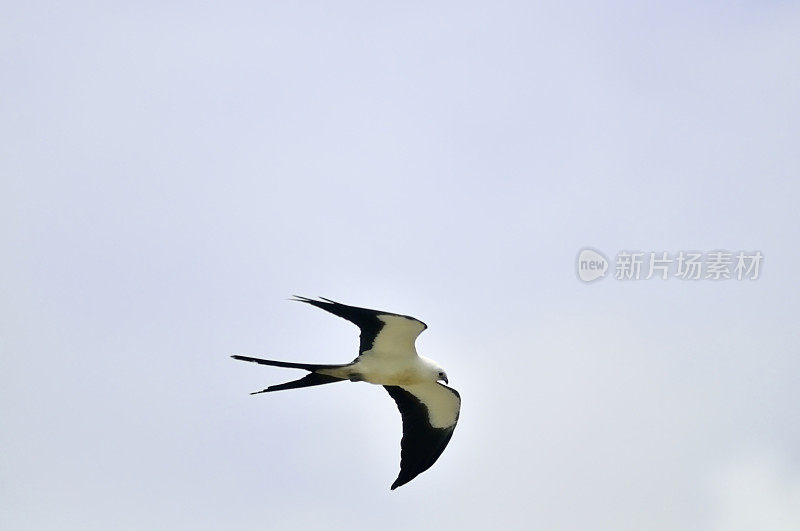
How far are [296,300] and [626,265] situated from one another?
6507 millimetres

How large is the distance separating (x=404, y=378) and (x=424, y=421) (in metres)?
0.79

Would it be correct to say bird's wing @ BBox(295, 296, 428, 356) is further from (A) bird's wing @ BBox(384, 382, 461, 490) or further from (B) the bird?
(A) bird's wing @ BBox(384, 382, 461, 490)

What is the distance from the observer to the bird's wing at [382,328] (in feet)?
39.2

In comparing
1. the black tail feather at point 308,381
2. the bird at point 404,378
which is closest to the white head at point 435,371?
the bird at point 404,378

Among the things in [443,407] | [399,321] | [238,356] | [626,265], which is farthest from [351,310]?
[626,265]

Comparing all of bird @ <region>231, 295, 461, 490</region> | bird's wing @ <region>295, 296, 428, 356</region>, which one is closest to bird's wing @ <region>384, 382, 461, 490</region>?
bird @ <region>231, 295, 461, 490</region>

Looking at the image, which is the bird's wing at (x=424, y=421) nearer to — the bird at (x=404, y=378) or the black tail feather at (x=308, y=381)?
the bird at (x=404, y=378)

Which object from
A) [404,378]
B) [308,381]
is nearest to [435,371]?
[404,378]

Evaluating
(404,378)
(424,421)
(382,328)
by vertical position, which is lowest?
(424,421)

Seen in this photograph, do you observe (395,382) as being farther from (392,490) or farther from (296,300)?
(296,300)

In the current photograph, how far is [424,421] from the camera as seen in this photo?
44.4 feet

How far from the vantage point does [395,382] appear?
13.1 meters

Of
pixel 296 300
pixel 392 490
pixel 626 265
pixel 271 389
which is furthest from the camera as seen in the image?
pixel 626 265

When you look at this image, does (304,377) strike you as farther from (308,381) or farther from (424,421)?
(424,421)
